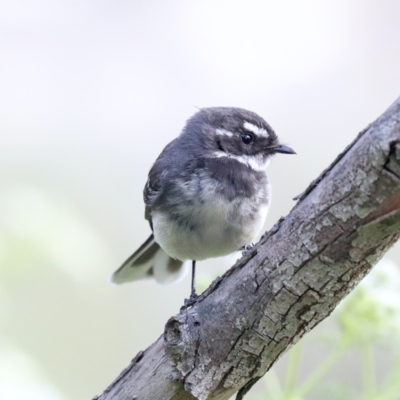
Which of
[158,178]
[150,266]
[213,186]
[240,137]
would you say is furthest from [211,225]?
[150,266]

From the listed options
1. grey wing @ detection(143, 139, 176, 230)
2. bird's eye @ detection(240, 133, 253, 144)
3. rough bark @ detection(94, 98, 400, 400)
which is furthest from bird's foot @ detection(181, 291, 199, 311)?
bird's eye @ detection(240, 133, 253, 144)

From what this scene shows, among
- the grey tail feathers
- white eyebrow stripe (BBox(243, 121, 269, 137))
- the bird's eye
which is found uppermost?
white eyebrow stripe (BBox(243, 121, 269, 137))

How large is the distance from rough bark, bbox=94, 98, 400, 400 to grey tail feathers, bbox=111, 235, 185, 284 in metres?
1.34

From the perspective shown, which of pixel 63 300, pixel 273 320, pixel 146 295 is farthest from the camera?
pixel 146 295

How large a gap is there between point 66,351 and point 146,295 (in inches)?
34.4

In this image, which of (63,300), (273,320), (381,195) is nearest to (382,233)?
(381,195)

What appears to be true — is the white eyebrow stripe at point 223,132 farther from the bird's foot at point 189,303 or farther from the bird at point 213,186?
the bird's foot at point 189,303

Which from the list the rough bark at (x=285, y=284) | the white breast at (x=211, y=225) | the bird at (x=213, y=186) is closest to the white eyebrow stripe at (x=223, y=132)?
the bird at (x=213, y=186)

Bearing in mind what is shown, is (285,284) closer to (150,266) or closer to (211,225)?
(211,225)

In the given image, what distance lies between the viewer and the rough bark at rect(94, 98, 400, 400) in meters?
1.70

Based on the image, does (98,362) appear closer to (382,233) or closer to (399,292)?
(399,292)

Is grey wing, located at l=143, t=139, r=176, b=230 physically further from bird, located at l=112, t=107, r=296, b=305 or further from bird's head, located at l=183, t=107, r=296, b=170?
bird's head, located at l=183, t=107, r=296, b=170

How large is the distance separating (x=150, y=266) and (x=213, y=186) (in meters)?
0.97

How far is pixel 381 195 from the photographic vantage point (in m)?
1.68
